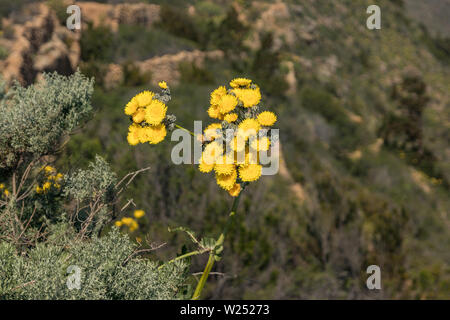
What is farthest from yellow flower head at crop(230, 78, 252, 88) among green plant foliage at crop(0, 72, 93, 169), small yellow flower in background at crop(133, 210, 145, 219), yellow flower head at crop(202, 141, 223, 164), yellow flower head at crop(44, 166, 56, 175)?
small yellow flower in background at crop(133, 210, 145, 219)

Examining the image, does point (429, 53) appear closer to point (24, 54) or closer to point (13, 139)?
point (24, 54)

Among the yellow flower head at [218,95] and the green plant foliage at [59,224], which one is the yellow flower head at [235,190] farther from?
the green plant foliage at [59,224]

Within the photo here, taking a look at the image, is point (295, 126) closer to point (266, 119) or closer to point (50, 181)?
point (50, 181)

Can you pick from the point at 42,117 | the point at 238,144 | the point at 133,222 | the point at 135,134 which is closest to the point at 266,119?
the point at 238,144

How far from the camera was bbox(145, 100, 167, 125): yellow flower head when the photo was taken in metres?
1.67

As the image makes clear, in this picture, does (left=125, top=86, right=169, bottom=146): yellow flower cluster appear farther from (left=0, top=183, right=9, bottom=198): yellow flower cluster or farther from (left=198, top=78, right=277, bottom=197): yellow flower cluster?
(left=0, top=183, right=9, bottom=198): yellow flower cluster

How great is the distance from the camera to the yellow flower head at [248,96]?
1641 mm

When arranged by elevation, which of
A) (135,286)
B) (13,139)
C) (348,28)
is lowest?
(135,286)

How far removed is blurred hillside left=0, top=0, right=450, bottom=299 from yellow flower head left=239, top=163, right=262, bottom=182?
1198 millimetres

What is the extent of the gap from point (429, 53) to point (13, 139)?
23224mm

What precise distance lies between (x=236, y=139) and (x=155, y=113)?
0.43 m

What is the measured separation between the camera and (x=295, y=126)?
10.5m
